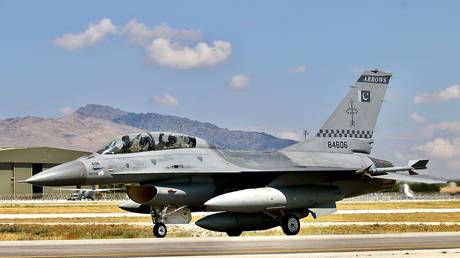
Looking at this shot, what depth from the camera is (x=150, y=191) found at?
79.0 feet

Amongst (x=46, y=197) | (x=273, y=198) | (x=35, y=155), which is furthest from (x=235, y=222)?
(x=46, y=197)

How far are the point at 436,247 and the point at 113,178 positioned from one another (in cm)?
952

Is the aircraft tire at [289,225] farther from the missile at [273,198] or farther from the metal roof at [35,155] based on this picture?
the metal roof at [35,155]

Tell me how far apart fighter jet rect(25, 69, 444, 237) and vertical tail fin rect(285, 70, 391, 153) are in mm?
300

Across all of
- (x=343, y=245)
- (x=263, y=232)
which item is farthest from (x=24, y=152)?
(x=343, y=245)

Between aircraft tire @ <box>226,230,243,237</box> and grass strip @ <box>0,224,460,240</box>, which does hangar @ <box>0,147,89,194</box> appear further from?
aircraft tire @ <box>226,230,243,237</box>

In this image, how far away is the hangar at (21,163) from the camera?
287ft

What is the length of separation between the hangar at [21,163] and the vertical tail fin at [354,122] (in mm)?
61307

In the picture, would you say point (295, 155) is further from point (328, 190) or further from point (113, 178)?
point (113, 178)

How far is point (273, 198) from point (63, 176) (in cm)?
610

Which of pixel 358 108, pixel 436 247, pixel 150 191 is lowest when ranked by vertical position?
pixel 436 247

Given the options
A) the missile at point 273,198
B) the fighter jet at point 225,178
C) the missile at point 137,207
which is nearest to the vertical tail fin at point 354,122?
the fighter jet at point 225,178

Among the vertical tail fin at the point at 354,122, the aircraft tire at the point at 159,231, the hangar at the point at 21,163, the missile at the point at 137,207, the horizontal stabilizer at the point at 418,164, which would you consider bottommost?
the aircraft tire at the point at 159,231

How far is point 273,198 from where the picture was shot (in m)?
24.1
